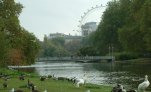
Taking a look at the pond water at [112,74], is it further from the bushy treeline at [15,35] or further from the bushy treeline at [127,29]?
the bushy treeline at [127,29]

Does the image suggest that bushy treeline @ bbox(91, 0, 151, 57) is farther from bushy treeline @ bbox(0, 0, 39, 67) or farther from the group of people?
the group of people

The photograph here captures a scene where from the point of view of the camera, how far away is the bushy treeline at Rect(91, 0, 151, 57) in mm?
90562

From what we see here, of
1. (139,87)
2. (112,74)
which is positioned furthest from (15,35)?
(139,87)

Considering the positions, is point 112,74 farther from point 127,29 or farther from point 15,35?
point 127,29

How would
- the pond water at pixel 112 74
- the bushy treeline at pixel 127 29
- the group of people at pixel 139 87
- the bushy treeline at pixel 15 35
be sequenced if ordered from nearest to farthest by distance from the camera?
the group of people at pixel 139 87, the pond water at pixel 112 74, the bushy treeline at pixel 15 35, the bushy treeline at pixel 127 29

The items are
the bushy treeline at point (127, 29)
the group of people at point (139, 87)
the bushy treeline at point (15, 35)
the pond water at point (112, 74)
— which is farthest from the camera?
the bushy treeline at point (127, 29)

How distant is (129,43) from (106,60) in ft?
112

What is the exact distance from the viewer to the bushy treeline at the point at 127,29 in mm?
90562

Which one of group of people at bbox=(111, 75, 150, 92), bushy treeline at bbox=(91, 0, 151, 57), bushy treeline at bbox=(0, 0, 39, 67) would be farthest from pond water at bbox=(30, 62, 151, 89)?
group of people at bbox=(111, 75, 150, 92)

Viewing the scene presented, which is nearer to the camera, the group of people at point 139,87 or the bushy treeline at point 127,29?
the group of people at point 139,87

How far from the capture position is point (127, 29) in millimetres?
102000

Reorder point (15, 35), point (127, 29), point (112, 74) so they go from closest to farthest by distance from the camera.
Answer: point (15, 35) → point (112, 74) → point (127, 29)

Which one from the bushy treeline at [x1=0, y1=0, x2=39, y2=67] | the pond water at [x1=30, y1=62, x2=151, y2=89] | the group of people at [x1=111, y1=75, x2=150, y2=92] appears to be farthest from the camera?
the bushy treeline at [x1=0, y1=0, x2=39, y2=67]

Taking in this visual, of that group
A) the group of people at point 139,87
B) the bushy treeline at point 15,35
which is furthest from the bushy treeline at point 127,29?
the group of people at point 139,87
